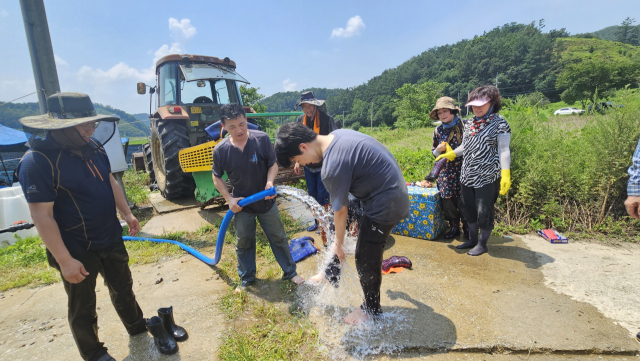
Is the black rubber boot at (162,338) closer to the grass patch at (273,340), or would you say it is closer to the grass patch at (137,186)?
the grass patch at (273,340)

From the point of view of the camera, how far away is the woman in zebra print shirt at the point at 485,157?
2764 mm

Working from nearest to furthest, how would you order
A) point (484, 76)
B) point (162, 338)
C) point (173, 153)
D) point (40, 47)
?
point (162, 338) < point (40, 47) < point (173, 153) < point (484, 76)

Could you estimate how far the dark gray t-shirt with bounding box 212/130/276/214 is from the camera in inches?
98.5

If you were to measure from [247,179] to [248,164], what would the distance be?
13 centimetres

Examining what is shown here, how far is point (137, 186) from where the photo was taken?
7.20 m

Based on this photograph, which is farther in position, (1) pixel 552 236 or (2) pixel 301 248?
(2) pixel 301 248

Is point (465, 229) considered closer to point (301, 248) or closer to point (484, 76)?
point (301, 248)

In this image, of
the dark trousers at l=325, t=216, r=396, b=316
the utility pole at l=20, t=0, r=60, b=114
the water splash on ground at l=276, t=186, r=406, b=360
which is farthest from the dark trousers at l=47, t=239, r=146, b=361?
the utility pole at l=20, t=0, r=60, b=114

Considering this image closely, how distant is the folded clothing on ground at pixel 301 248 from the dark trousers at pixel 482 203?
1.73 metres

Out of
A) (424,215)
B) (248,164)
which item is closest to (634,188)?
(424,215)

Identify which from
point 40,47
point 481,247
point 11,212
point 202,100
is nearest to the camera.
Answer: point 481,247

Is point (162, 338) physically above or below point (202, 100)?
below

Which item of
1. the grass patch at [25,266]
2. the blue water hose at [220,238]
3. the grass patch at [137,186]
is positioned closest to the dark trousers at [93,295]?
the blue water hose at [220,238]

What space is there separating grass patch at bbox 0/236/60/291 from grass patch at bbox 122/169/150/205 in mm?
1726
